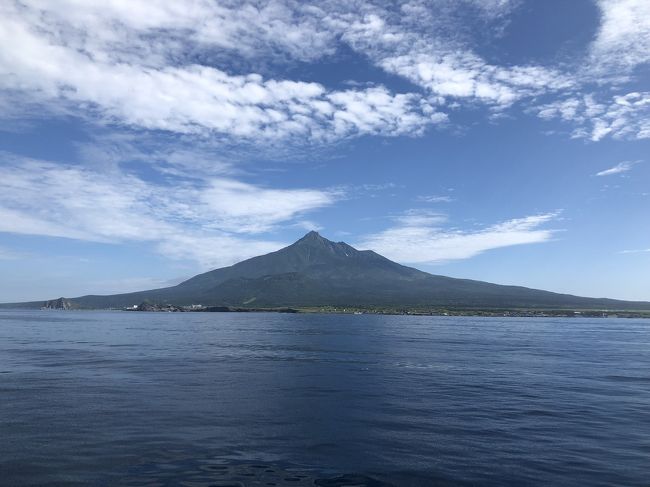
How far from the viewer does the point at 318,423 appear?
2577 centimetres

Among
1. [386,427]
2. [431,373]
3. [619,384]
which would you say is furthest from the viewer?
[431,373]

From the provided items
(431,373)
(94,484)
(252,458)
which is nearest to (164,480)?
(94,484)

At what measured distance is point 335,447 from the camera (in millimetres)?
21562

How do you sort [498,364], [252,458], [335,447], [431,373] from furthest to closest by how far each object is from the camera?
1. [498,364]
2. [431,373]
3. [335,447]
4. [252,458]

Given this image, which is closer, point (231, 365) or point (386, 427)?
point (386, 427)

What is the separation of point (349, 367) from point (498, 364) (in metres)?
16.3

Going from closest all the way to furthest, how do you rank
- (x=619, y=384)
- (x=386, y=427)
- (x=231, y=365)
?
(x=386, y=427) → (x=619, y=384) → (x=231, y=365)

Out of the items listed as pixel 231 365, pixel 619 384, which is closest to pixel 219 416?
pixel 231 365

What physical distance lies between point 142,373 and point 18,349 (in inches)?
1213

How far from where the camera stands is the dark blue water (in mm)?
18297

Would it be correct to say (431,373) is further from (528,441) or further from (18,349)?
(18,349)

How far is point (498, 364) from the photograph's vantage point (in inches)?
2041

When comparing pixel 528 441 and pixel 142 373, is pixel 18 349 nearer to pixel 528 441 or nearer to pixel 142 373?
pixel 142 373

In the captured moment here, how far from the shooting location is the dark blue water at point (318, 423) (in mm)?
18297
